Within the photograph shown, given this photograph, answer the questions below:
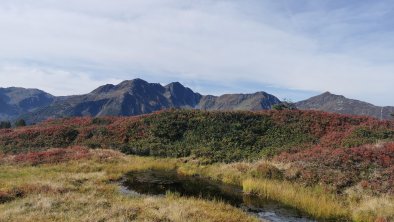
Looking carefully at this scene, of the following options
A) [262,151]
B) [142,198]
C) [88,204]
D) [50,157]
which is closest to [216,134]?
[262,151]

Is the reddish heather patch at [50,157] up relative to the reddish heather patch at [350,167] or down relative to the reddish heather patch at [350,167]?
down

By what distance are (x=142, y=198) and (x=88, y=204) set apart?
12.3ft

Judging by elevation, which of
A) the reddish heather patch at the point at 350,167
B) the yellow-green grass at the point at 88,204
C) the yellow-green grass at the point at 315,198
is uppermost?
the reddish heather patch at the point at 350,167

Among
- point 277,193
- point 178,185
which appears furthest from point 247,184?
point 178,185

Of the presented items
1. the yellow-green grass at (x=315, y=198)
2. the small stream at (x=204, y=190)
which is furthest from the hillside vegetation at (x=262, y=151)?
the small stream at (x=204, y=190)

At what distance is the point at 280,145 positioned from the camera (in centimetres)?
4406

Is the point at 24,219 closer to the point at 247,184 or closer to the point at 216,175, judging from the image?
the point at 247,184

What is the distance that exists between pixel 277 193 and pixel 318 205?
12.1 feet

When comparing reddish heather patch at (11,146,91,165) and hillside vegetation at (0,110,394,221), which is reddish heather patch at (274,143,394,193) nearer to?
hillside vegetation at (0,110,394,221)

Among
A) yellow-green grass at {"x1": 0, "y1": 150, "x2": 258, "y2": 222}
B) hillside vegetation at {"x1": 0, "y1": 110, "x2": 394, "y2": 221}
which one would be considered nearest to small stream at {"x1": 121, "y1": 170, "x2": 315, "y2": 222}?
hillside vegetation at {"x1": 0, "y1": 110, "x2": 394, "y2": 221}

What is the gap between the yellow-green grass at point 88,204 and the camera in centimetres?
1798

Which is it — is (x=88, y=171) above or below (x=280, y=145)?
below

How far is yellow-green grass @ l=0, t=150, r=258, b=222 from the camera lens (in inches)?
708

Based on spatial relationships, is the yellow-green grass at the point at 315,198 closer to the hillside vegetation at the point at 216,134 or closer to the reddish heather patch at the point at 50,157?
the hillside vegetation at the point at 216,134
